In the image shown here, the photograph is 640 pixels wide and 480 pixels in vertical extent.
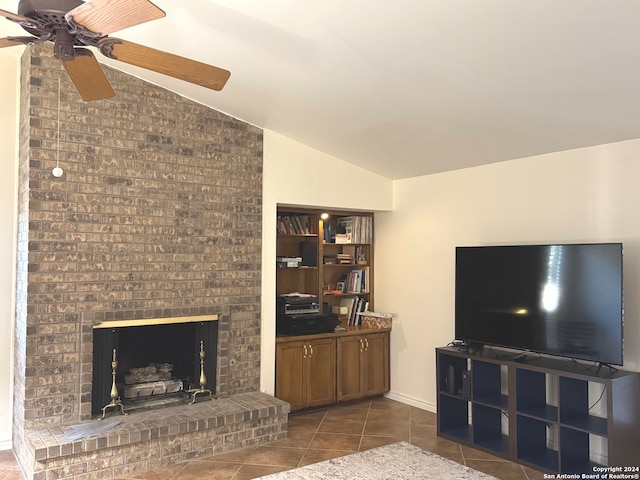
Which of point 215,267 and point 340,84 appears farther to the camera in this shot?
point 215,267

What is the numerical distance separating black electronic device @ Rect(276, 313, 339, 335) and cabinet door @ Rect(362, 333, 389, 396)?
0.52m

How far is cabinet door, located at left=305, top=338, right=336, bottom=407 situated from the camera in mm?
Result: 5145

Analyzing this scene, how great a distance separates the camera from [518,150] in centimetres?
430

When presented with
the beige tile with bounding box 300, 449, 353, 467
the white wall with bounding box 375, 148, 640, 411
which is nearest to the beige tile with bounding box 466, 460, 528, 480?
the beige tile with bounding box 300, 449, 353, 467

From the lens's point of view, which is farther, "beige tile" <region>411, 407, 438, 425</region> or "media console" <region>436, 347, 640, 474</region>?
"beige tile" <region>411, 407, 438, 425</region>

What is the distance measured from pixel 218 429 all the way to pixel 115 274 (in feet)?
4.66

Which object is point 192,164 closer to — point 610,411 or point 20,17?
point 20,17

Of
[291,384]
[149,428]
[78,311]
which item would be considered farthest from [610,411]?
[78,311]

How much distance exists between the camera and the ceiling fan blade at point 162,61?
2277mm

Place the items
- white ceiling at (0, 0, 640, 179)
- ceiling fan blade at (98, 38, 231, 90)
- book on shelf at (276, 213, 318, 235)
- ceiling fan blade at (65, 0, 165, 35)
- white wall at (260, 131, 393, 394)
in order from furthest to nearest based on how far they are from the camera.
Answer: book on shelf at (276, 213, 318, 235) → white wall at (260, 131, 393, 394) → white ceiling at (0, 0, 640, 179) → ceiling fan blade at (98, 38, 231, 90) → ceiling fan blade at (65, 0, 165, 35)

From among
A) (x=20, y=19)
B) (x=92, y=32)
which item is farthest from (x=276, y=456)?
(x=20, y=19)

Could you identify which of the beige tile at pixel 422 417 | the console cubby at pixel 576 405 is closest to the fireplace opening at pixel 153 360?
the beige tile at pixel 422 417

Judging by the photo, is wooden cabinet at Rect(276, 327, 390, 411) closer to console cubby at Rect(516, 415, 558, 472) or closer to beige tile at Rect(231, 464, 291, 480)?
beige tile at Rect(231, 464, 291, 480)

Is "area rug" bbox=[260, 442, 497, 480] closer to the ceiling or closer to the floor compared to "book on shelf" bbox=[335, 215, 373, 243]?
closer to the floor
